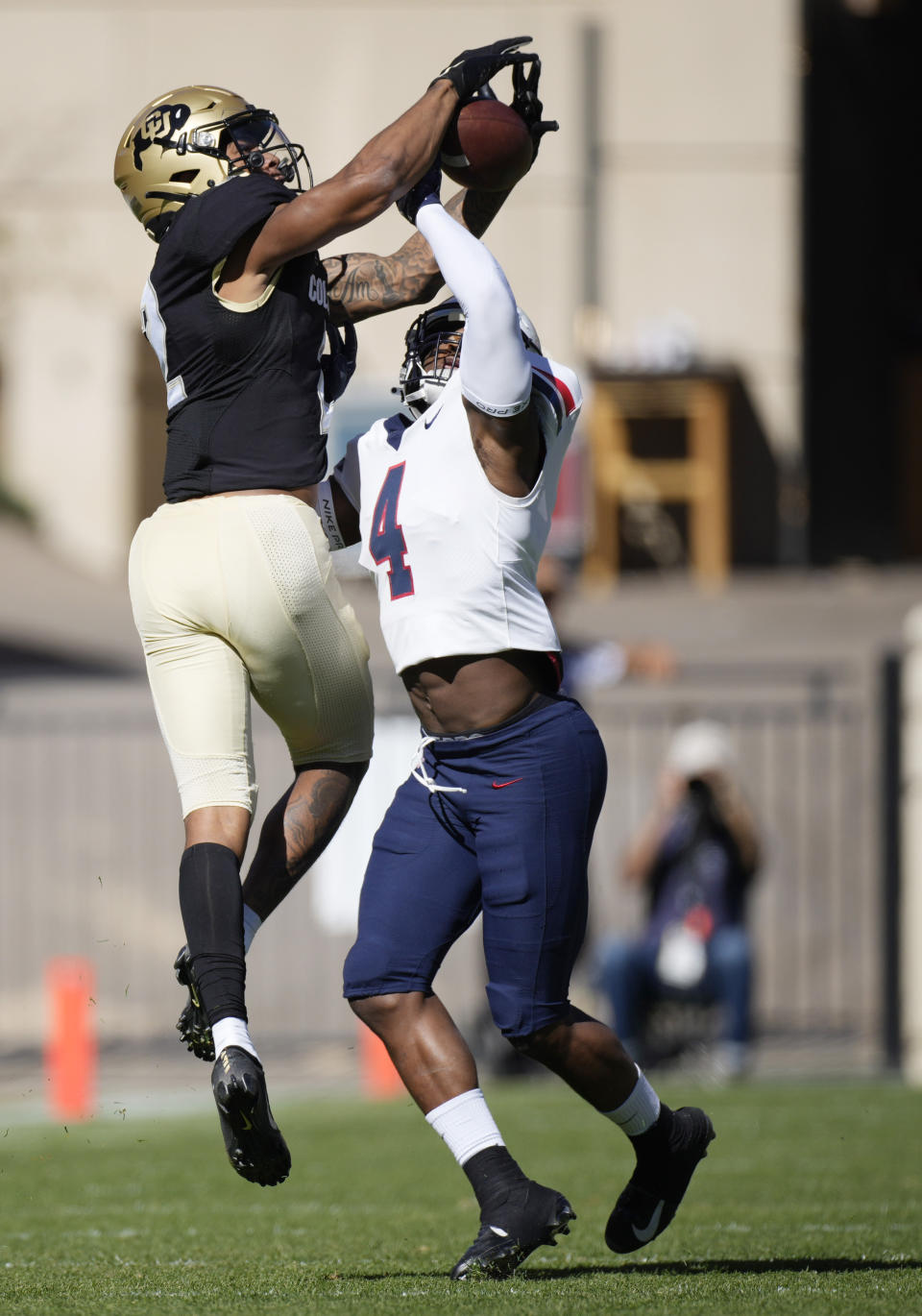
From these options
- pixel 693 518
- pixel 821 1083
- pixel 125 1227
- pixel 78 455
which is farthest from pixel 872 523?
pixel 125 1227

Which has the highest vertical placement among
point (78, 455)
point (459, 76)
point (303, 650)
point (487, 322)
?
point (459, 76)

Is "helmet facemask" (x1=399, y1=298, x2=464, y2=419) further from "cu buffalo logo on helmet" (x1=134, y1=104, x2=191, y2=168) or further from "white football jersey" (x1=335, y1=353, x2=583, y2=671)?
"cu buffalo logo on helmet" (x1=134, y1=104, x2=191, y2=168)

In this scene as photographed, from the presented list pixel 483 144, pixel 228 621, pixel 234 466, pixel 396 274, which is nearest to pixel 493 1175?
pixel 228 621

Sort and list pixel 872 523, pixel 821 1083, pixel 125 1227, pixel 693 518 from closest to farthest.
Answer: pixel 125 1227, pixel 821 1083, pixel 693 518, pixel 872 523

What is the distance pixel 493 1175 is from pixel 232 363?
5.91ft

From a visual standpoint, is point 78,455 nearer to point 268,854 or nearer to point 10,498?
point 10,498

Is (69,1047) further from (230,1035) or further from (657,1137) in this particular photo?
(230,1035)

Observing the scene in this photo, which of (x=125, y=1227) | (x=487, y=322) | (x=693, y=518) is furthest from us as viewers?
(x=693, y=518)

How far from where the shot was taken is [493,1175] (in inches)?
173

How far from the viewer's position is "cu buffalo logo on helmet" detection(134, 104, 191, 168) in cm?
450

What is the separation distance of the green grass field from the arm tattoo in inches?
86.7

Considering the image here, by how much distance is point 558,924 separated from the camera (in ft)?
14.6

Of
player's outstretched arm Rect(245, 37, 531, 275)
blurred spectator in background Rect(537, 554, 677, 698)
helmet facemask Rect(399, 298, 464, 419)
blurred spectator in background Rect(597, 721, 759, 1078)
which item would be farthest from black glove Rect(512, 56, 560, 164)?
blurred spectator in background Rect(597, 721, 759, 1078)

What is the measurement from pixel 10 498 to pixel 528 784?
16.8 m
